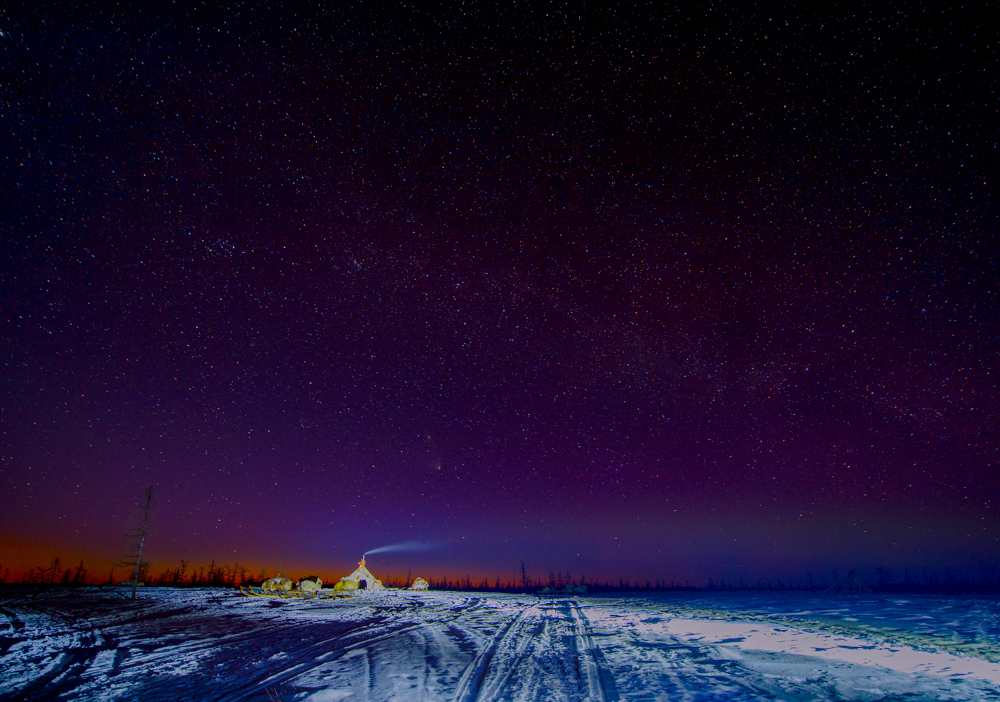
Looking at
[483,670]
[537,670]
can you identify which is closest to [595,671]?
[537,670]

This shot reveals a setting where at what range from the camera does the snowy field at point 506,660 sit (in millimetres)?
7398

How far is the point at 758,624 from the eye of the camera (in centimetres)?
1535

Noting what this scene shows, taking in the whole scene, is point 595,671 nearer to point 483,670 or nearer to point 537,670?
point 537,670

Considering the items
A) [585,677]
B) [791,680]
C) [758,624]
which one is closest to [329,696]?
[585,677]

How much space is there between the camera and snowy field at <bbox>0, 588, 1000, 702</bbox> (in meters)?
7.40

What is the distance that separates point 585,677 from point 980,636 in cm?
1292

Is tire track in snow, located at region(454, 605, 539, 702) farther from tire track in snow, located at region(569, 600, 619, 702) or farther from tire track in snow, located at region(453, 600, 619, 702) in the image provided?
tire track in snow, located at region(569, 600, 619, 702)

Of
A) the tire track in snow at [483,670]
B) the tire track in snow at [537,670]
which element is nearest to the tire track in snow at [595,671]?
the tire track in snow at [537,670]

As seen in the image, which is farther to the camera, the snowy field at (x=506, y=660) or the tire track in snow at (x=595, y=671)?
the snowy field at (x=506, y=660)

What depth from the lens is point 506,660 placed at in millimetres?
9844

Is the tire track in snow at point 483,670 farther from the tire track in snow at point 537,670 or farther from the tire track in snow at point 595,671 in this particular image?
the tire track in snow at point 595,671

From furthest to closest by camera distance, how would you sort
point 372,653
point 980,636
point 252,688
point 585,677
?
point 980,636
point 372,653
point 585,677
point 252,688

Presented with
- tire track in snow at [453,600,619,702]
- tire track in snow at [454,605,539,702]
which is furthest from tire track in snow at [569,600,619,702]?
tire track in snow at [454,605,539,702]

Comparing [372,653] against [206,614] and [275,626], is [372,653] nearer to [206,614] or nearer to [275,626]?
[275,626]
